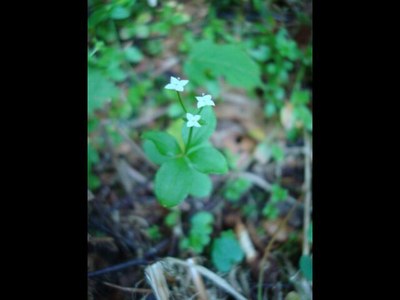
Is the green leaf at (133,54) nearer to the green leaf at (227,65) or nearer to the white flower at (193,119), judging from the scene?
the green leaf at (227,65)

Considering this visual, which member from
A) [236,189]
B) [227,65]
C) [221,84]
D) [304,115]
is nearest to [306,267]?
[236,189]

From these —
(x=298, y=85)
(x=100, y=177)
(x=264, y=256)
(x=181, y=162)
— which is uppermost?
(x=181, y=162)

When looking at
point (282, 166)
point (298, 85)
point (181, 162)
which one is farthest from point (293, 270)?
point (298, 85)

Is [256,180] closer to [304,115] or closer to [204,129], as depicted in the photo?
[304,115]

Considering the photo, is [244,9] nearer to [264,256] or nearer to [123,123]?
[123,123]

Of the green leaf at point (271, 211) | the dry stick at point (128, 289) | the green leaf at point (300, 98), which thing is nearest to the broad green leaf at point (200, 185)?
the dry stick at point (128, 289)
